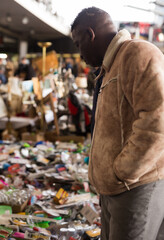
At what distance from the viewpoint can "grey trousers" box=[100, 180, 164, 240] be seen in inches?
54.1

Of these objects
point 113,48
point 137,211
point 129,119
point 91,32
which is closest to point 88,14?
point 91,32

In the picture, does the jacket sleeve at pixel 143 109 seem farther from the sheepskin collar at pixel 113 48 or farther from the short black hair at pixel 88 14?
the short black hair at pixel 88 14

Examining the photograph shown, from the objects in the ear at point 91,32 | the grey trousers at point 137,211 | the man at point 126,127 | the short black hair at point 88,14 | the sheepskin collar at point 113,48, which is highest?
the short black hair at point 88,14

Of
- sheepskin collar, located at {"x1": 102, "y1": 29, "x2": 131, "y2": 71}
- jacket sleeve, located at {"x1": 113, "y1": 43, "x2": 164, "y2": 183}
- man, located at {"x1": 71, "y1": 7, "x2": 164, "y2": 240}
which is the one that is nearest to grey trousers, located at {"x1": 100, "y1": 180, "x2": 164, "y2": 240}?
man, located at {"x1": 71, "y1": 7, "x2": 164, "y2": 240}

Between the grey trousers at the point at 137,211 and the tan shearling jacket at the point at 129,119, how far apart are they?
0.04 m

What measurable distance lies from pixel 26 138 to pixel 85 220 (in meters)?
3.64

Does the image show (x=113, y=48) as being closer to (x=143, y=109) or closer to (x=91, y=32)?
(x=91, y=32)

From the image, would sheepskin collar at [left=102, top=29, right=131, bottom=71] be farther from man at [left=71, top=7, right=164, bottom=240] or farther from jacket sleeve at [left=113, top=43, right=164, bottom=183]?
jacket sleeve at [left=113, top=43, right=164, bottom=183]

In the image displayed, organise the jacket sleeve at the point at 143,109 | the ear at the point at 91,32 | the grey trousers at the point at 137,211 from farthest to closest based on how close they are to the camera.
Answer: the ear at the point at 91,32
the grey trousers at the point at 137,211
the jacket sleeve at the point at 143,109

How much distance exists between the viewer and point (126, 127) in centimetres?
139

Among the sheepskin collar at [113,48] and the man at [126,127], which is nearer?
the man at [126,127]

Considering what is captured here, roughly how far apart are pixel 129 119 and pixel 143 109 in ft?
0.44

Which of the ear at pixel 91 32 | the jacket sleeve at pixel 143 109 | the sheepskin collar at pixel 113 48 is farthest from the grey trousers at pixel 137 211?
the ear at pixel 91 32

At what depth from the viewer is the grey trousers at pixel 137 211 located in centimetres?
137
